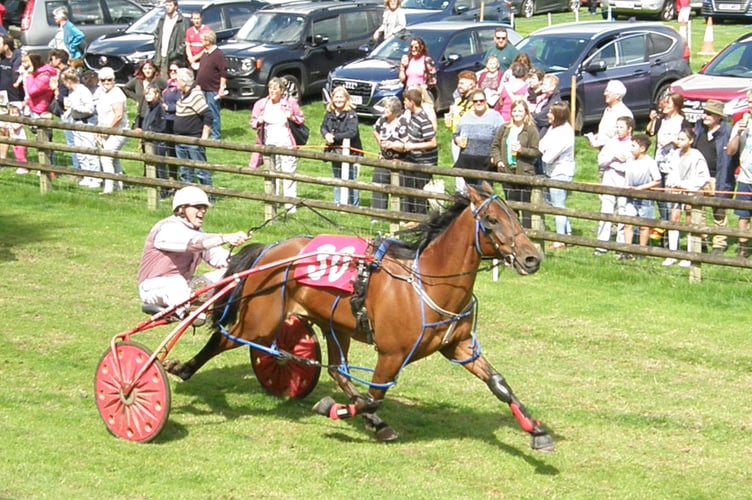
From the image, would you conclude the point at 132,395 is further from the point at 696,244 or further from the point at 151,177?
the point at 151,177

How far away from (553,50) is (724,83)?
3.60m

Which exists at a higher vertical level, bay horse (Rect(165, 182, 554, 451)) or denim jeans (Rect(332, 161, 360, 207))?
bay horse (Rect(165, 182, 554, 451))

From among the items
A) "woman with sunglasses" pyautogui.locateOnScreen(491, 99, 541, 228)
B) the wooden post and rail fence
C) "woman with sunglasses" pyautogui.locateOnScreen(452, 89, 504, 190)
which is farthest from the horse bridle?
"woman with sunglasses" pyautogui.locateOnScreen(452, 89, 504, 190)

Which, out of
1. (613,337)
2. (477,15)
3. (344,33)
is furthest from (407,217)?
(477,15)

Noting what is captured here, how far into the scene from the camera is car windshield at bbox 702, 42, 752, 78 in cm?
2114

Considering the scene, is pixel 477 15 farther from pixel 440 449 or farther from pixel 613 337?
pixel 440 449

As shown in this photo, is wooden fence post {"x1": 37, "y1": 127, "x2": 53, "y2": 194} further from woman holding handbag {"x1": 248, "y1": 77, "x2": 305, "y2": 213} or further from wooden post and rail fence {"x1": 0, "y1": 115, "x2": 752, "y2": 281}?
woman holding handbag {"x1": 248, "y1": 77, "x2": 305, "y2": 213}

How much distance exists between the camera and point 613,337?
43.3 feet

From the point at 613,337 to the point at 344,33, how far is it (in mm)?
15172

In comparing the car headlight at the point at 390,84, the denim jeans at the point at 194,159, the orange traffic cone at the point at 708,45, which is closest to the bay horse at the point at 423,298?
the denim jeans at the point at 194,159

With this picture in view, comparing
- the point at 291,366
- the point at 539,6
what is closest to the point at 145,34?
the point at 539,6

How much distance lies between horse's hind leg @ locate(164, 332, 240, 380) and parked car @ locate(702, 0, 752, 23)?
3009 centimetres

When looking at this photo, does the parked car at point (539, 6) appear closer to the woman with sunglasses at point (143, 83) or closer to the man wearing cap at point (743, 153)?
the woman with sunglasses at point (143, 83)

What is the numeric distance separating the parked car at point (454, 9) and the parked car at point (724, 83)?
921 cm
